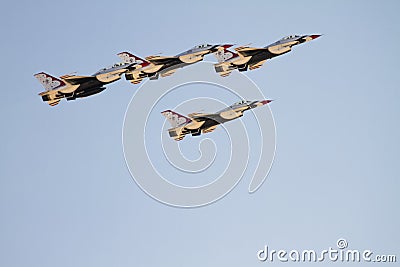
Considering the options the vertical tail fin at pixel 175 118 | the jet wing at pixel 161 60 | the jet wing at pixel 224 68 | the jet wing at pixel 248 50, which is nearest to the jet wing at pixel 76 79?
the jet wing at pixel 161 60

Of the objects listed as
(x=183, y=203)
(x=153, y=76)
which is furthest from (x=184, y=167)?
(x=153, y=76)

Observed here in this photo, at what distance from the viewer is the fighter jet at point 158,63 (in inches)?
1371

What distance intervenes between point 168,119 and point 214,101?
5.61 feet

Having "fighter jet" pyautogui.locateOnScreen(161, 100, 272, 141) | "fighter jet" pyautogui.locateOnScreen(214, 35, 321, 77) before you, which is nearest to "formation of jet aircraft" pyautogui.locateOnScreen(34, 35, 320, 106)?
"fighter jet" pyautogui.locateOnScreen(214, 35, 321, 77)

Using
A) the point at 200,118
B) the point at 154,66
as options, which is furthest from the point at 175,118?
the point at 154,66

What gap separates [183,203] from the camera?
111ft

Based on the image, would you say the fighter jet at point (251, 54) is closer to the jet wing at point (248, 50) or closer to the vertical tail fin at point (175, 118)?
the jet wing at point (248, 50)

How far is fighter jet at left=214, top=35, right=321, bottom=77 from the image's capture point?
3519 cm

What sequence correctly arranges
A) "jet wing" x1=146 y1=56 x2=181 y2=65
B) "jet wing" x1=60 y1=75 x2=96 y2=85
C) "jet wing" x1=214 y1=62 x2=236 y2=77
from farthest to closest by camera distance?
"jet wing" x1=214 y1=62 x2=236 y2=77 → "jet wing" x1=146 y1=56 x2=181 y2=65 → "jet wing" x1=60 y1=75 x2=96 y2=85

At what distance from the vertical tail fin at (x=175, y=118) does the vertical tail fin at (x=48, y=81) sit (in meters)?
3.74

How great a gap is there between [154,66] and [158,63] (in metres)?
0.18

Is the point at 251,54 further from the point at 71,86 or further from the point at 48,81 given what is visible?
the point at 48,81

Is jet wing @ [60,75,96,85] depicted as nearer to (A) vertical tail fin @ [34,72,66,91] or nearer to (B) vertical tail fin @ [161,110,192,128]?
(A) vertical tail fin @ [34,72,66,91]

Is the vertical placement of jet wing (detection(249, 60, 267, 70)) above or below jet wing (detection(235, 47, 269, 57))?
below
